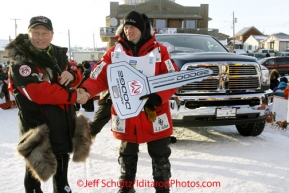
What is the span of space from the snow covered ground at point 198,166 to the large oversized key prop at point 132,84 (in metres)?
0.99

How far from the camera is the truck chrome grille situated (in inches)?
154

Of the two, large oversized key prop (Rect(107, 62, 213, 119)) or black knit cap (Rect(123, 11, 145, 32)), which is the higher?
black knit cap (Rect(123, 11, 145, 32))

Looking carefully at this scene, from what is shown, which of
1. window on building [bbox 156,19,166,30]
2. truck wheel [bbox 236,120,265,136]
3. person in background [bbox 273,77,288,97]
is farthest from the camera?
window on building [bbox 156,19,166,30]

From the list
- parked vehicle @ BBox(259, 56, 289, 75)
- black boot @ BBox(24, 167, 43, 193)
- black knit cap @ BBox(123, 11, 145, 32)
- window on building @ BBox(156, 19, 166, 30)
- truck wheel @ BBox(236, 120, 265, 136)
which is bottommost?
truck wheel @ BBox(236, 120, 265, 136)

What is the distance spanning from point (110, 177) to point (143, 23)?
1755 mm

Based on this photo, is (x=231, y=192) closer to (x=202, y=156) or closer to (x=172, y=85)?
(x=202, y=156)

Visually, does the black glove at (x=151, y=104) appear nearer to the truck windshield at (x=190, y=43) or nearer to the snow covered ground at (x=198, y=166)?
the snow covered ground at (x=198, y=166)

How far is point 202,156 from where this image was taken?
3783 millimetres

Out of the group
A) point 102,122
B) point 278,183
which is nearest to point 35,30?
point 102,122

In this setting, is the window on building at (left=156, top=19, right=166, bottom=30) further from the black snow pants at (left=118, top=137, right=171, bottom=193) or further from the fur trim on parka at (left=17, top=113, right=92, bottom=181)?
the fur trim on parka at (left=17, top=113, right=92, bottom=181)

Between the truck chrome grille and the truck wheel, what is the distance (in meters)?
0.80

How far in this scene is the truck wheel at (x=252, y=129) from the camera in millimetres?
4602

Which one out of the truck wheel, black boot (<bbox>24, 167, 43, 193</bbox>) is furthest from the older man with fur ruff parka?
the truck wheel

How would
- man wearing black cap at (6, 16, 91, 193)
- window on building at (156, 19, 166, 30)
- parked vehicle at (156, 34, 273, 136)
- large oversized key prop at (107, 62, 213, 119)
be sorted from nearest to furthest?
1. man wearing black cap at (6, 16, 91, 193)
2. large oversized key prop at (107, 62, 213, 119)
3. parked vehicle at (156, 34, 273, 136)
4. window on building at (156, 19, 166, 30)
